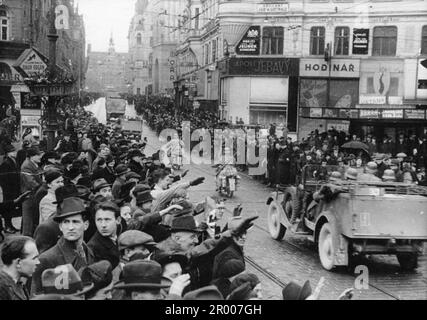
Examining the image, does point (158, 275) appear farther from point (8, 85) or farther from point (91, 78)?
point (91, 78)

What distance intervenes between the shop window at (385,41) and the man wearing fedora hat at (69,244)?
100ft

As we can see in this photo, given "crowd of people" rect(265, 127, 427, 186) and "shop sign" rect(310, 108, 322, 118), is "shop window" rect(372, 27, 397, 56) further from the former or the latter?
"crowd of people" rect(265, 127, 427, 186)

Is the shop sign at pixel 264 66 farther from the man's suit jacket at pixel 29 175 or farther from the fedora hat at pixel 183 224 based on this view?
the fedora hat at pixel 183 224

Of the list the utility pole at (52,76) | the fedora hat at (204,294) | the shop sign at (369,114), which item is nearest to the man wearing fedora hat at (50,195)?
the fedora hat at (204,294)

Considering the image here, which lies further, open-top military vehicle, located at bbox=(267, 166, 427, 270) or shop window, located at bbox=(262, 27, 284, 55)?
shop window, located at bbox=(262, 27, 284, 55)

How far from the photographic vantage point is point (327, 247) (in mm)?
9781

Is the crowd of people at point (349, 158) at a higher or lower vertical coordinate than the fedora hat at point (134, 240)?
lower

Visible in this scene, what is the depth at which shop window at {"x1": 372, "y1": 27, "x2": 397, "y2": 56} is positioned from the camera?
1314 inches

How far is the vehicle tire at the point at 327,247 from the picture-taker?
955 cm

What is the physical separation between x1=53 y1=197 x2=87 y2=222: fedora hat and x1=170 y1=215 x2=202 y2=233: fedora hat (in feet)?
3.17

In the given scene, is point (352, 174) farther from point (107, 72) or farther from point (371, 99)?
point (107, 72)

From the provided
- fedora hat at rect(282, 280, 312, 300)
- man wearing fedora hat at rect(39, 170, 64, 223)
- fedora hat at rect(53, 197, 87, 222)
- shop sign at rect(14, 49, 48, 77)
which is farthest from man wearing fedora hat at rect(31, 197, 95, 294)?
shop sign at rect(14, 49, 48, 77)

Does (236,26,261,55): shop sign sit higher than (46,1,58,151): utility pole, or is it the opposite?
(236,26,261,55): shop sign
